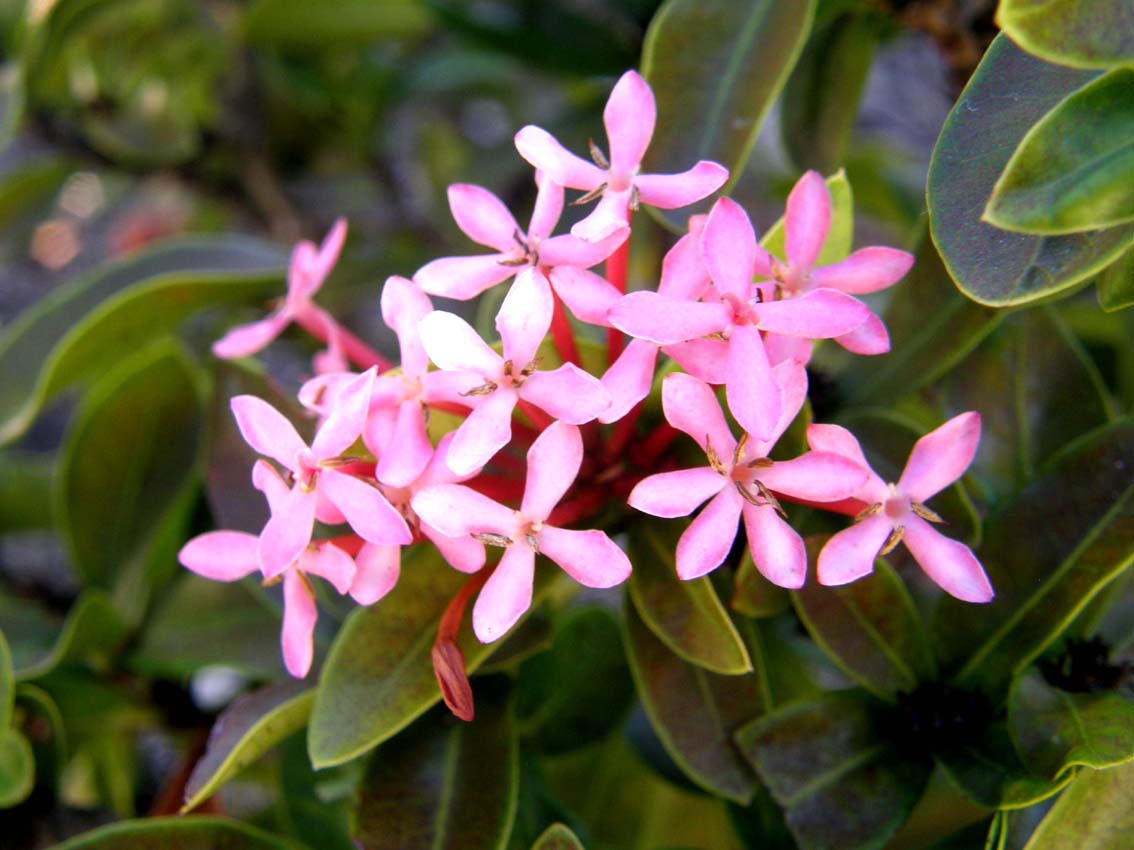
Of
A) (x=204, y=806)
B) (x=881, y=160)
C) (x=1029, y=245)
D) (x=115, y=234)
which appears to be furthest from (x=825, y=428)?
(x=115, y=234)

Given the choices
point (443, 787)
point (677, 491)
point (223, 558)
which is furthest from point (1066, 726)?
point (223, 558)

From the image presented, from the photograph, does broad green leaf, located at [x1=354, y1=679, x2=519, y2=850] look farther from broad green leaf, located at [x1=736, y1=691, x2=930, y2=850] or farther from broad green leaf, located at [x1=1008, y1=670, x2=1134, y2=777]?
broad green leaf, located at [x1=1008, y1=670, x2=1134, y2=777]

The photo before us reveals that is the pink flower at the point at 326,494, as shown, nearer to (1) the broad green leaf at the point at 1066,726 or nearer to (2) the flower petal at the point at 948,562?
(2) the flower petal at the point at 948,562

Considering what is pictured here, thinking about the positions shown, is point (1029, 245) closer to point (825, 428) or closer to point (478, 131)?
point (825, 428)

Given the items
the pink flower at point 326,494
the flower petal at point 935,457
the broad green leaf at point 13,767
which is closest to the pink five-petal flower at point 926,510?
the flower petal at point 935,457

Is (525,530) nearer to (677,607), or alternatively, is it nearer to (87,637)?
(677,607)

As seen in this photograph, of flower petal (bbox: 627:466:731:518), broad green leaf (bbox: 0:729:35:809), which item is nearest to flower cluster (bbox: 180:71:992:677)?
flower petal (bbox: 627:466:731:518)
